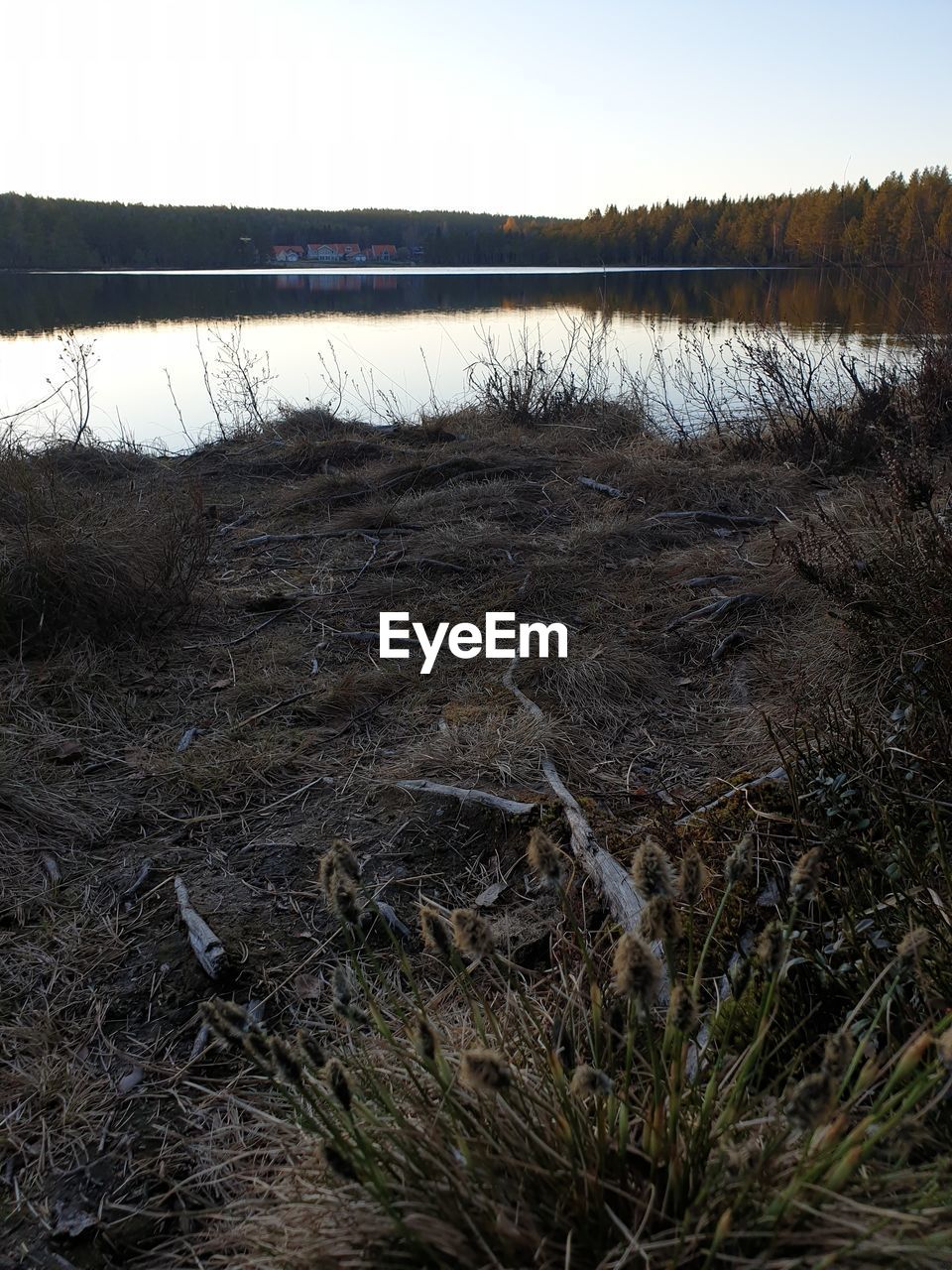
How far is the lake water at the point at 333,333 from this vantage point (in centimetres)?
1191

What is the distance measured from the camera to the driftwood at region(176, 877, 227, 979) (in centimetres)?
230

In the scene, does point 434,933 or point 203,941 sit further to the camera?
point 203,941

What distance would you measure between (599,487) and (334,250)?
80587 mm

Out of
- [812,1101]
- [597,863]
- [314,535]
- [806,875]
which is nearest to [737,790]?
[597,863]

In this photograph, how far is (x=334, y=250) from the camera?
259 feet

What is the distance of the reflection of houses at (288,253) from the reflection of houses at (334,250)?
6.33 feet

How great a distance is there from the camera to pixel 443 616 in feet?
15.4

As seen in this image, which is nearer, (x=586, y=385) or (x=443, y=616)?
(x=443, y=616)

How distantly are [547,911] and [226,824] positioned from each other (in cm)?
122

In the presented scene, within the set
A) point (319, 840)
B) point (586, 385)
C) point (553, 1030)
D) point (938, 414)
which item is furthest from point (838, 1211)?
point (586, 385)

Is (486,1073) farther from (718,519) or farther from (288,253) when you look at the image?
(288,253)

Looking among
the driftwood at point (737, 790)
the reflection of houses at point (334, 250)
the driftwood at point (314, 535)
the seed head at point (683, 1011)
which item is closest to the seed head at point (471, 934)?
the seed head at point (683, 1011)

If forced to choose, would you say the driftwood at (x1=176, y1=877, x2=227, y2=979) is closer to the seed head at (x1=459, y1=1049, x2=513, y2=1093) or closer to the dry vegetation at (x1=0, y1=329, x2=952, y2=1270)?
the dry vegetation at (x1=0, y1=329, x2=952, y2=1270)

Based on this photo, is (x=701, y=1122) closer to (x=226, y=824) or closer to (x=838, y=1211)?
(x=838, y=1211)
